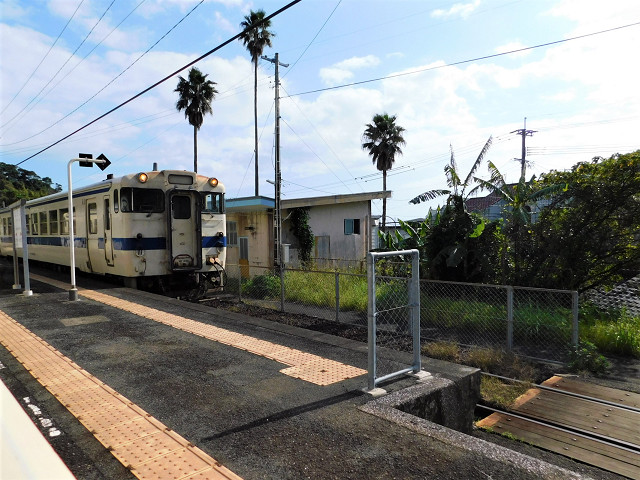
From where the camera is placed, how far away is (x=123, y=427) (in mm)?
3611

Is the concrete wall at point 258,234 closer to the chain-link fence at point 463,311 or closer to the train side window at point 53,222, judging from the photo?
the chain-link fence at point 463,311

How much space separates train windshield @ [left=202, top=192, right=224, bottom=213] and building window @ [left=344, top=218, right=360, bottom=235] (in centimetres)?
838

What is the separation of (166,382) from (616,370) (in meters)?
6.48

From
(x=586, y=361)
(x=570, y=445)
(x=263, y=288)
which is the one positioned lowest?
(x=570, y=445)

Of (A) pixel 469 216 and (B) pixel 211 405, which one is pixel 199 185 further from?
(B) pixel 211 405

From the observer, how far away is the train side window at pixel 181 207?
11344mm

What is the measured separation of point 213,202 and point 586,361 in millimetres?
9138

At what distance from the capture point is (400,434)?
137 inches

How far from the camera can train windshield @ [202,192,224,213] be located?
11.8 m

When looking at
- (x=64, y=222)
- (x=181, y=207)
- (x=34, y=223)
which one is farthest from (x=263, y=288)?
(x=34, y=223)

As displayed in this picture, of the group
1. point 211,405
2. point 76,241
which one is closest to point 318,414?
point 211,405

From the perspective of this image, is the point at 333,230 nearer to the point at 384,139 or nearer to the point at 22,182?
the point at 384,139

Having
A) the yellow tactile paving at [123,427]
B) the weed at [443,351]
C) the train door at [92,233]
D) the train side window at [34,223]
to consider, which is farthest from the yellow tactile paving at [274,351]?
the train side window at [34,223]

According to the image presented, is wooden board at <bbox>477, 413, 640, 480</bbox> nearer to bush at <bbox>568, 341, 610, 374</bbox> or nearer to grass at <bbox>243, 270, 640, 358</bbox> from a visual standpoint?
grass at <bbox>243, 270, 640, 358</bbox>
